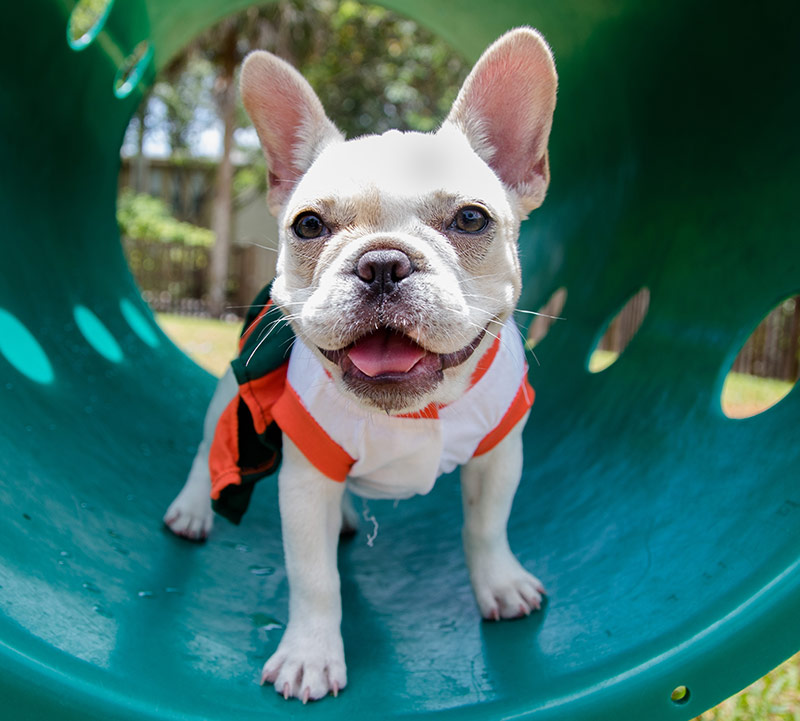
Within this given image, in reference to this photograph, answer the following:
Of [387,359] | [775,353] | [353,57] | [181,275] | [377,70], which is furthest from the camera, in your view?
[377,70]

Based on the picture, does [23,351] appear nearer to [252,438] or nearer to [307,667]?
[252,438]

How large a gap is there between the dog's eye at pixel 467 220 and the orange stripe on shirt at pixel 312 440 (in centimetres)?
71

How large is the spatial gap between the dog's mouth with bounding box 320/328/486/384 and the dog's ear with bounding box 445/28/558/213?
32.4 inches

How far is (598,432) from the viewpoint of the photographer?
13.3 feet

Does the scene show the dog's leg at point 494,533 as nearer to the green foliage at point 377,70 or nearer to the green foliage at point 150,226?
the green foliage at point 377,70

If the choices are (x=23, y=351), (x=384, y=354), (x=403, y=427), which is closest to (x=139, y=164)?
(x=23, y=351)

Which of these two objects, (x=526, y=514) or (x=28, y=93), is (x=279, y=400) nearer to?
(x=526, y=514)

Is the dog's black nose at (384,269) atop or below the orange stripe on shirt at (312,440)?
atop

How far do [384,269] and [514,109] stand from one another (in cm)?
91

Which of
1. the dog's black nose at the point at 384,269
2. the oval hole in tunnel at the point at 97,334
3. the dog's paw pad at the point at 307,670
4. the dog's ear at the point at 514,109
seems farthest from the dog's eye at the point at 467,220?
the oval hole in tunnel at the point at 97,334

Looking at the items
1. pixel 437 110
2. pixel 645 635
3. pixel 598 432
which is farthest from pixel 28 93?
pixel 437 110

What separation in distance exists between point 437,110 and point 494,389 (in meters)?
20.3

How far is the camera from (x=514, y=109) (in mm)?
2682

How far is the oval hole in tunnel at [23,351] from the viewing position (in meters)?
3.52
